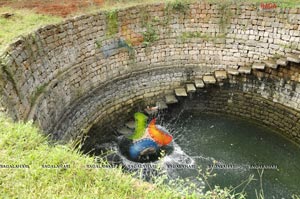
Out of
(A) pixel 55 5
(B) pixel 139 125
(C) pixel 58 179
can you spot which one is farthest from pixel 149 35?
(C) pixel 58 179

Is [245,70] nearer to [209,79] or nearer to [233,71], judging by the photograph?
[233,71]

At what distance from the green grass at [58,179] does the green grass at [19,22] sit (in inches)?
122

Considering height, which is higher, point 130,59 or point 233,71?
point 130,59

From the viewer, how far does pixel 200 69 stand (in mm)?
9242

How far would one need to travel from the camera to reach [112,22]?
26.9 feet

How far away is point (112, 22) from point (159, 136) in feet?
10.2

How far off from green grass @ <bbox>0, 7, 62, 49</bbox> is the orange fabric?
347 centimetres

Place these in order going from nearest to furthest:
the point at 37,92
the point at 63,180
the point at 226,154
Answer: the point at 63,180, the point at 37,92, the point at 226,154

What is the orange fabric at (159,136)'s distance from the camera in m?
8.01

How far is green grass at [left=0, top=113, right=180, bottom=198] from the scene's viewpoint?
3.23m

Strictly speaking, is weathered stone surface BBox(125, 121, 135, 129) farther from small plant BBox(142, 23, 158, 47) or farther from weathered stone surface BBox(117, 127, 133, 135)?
small plant BBox(142, 23, 158, 47)

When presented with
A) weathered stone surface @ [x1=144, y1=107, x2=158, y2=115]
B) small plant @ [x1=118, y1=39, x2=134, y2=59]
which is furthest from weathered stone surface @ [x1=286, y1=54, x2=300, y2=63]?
small plant @ [x1=118, y1=39, x2=134, y2=59]

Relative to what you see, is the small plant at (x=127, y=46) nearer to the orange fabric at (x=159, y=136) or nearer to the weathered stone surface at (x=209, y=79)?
the orange fabric at (x=159, y=136)

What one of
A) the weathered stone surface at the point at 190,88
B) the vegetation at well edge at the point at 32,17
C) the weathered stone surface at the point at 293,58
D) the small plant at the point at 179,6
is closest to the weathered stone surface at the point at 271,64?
the weathered stone surface at the point at 293,58
